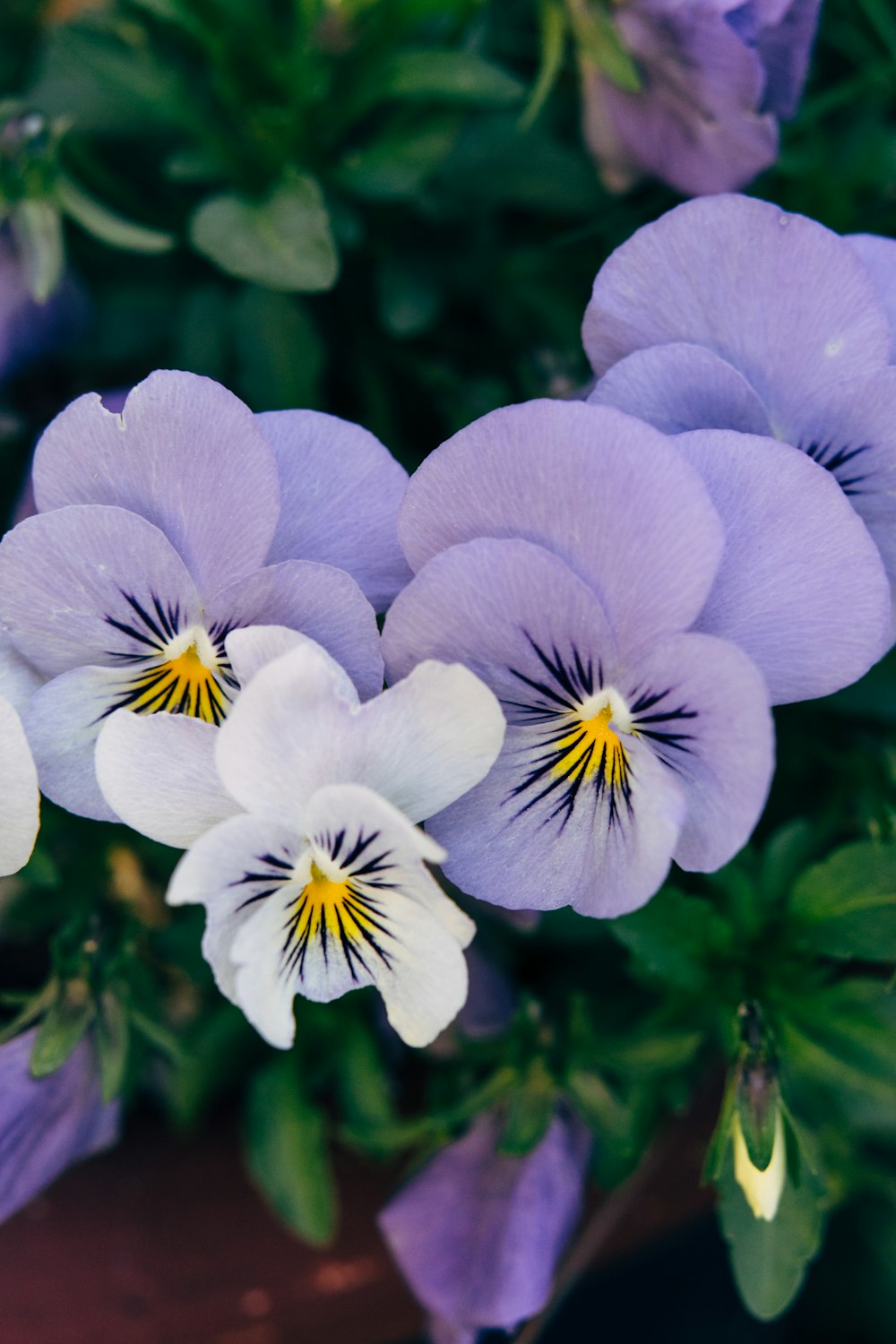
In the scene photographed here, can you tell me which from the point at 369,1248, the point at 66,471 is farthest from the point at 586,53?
the point at 369,1248

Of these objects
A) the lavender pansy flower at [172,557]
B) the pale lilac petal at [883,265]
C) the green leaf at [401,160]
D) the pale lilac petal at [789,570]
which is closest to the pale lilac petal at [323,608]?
the lavender pansy flower at [172,557]

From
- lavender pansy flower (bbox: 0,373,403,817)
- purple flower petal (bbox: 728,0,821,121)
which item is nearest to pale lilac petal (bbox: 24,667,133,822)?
lavender pansy flower (bbox: 0,373,403,817)

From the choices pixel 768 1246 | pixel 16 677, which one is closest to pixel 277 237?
pixel 16 677

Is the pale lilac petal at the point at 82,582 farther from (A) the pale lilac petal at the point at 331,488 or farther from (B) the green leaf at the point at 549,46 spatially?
(B) the green leaf at the point at 549,46

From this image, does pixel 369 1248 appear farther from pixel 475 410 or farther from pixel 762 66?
pixel 762 66

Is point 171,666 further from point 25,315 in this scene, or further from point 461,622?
point 25,315
